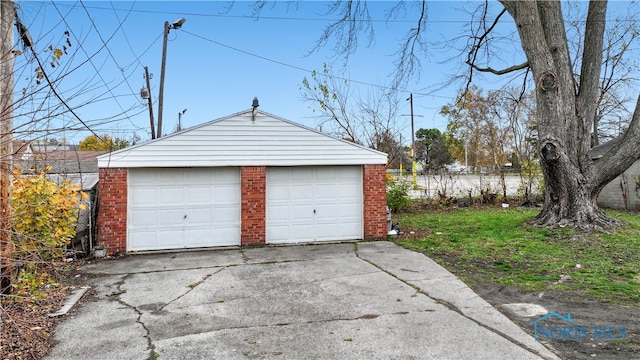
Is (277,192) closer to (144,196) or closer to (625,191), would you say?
(144,196)

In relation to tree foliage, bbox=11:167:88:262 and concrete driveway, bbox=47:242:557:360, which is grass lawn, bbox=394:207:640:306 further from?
tree foliage, bbox=11:167:88:262

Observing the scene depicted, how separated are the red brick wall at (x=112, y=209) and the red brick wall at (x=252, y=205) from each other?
2.44 meters

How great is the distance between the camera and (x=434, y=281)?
18.2ft

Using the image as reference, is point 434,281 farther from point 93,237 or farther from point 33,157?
point 93,237

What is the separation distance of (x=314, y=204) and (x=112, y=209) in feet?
14.3

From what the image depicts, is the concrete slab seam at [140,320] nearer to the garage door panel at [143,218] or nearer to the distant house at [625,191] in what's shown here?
the garage door panel at [143,218]

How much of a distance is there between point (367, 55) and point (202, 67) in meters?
5.48

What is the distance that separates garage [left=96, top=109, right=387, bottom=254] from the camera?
7.84 metres

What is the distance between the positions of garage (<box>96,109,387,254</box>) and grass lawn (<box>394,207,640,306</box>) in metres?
1.85

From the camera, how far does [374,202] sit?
9.04 meters

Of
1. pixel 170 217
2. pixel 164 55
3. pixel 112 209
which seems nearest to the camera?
pixel 112 209

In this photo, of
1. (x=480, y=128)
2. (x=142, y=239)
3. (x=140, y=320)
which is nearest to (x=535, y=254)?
(x=140, y=320)

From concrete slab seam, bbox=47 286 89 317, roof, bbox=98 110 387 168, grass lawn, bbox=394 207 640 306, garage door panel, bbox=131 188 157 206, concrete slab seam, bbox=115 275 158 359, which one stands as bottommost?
A: concrete slab seam, bbox=115 275 158 359

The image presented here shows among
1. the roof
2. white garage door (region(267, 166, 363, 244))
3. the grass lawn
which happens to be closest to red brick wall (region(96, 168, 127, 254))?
the roof
